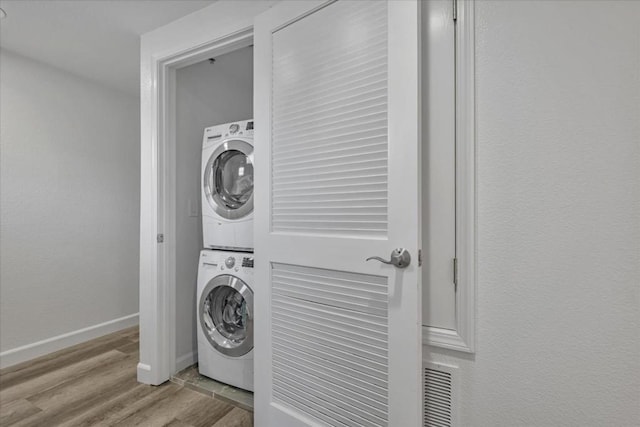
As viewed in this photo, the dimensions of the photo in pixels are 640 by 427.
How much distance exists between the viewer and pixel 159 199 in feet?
6.84

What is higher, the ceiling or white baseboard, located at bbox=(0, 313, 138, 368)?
the ceiling

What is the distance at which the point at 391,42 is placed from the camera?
1145 millimetres

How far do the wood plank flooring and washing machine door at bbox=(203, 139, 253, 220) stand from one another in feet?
3.79

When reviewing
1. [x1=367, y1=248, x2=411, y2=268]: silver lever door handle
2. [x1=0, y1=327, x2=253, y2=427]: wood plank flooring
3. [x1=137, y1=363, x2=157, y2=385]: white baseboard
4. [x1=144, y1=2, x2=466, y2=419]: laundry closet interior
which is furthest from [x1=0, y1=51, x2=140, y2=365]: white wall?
[x1=367, y1=248, x2=411, y2=268]: silver lever door handle

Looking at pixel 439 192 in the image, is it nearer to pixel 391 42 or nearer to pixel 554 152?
pixel 554 152

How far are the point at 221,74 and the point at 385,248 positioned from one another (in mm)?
2279

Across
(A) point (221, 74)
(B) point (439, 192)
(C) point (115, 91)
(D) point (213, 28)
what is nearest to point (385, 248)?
(B) point (439, 192)

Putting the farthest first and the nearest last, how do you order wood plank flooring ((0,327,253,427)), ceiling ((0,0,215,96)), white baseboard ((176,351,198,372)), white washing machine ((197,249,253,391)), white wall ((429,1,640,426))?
white baseboard ((176,351,198,372)) < white washing machine ((197,249,253,391)) < ceiling ((0,0,215,96)) < wood plank flooring ((0,327,253,427)) < white wall ((429,1,640,426))

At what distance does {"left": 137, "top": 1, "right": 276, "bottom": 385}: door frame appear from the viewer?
2.06 meters

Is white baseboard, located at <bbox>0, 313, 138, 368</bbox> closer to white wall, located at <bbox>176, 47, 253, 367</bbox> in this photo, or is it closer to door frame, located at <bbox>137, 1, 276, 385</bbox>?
door frame, located at <bbox>137, 1, 276, 385</bbox>

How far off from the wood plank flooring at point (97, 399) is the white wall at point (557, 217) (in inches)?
54.6

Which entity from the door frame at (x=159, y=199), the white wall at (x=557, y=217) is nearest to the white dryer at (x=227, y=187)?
the door frame at (x=159, y=199)

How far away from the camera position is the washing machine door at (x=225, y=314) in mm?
1997

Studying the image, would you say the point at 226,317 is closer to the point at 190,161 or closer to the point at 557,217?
A: the point at 190,161
